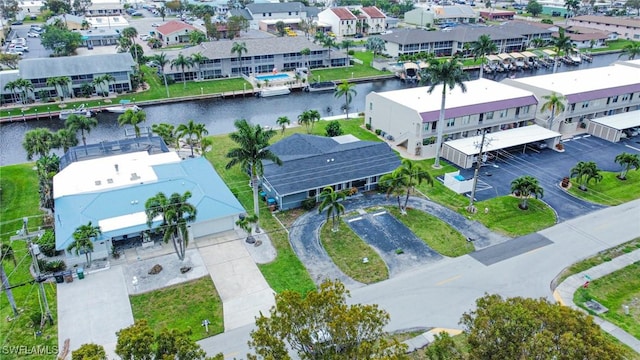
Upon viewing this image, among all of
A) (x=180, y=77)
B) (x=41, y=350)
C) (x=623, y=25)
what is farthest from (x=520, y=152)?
(x=623, y=25)

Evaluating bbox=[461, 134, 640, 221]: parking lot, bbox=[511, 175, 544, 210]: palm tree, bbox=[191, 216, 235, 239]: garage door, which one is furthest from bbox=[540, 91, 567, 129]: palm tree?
bbox=[191, 216, 235, 239]: garage door

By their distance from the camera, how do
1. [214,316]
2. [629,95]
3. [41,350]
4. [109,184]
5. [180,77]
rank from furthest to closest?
[180,77], [629,95], [109,184], [214,316], [41,350]

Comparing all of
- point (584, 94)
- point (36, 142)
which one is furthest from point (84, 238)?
point (584, 94)

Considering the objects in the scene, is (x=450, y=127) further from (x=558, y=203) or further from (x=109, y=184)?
(x=109, y=184)

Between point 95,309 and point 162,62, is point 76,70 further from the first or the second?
point 95,309

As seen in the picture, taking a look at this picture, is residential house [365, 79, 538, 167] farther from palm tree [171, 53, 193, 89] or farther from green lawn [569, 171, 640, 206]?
palm tree [171, 53, 193, 89]

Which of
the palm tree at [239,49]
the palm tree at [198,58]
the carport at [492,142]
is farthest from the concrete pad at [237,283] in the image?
the palm tree at [239,49]
